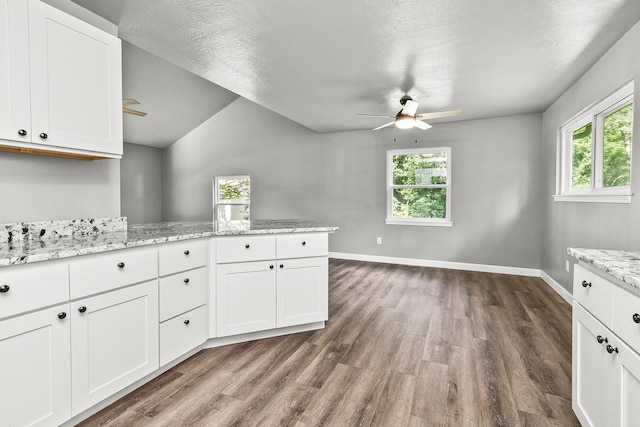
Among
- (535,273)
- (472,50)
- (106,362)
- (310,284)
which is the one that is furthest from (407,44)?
Answer: (535,273)

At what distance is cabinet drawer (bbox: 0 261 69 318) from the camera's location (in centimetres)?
121

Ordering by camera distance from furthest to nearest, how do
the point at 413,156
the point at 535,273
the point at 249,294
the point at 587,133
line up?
the point at 413,156 → the point at 535,273 → the point at 587,133 → the point at 249,294

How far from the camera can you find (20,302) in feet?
4.09

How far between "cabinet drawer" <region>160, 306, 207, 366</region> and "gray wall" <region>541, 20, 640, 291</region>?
3222 mm

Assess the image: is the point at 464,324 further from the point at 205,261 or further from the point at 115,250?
the point at 115,250

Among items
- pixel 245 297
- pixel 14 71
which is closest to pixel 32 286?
pixel 14 71

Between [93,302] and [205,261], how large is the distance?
0.76 metres

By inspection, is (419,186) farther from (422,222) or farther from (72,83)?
(72,83)

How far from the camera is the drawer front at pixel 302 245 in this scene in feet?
8.14

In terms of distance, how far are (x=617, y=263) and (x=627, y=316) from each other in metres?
0.28

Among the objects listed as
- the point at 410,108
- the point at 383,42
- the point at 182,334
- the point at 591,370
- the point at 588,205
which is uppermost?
the point at 383,42

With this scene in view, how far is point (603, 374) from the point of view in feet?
3.98

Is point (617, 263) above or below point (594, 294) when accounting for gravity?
above

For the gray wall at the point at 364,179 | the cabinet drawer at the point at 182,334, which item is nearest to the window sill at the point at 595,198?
the gray wall at the point at 364,179
